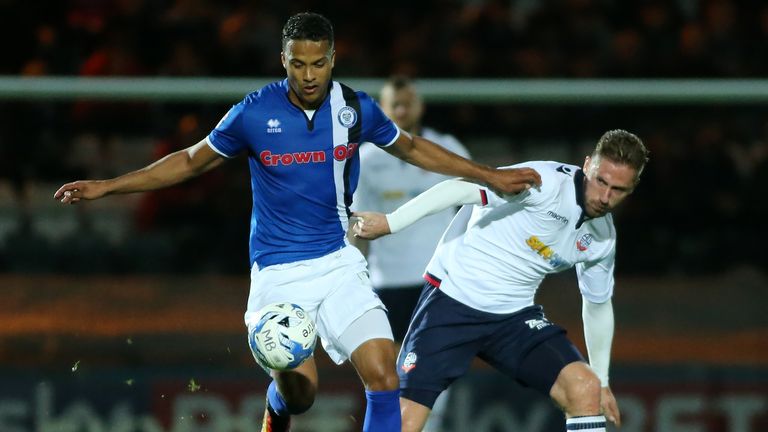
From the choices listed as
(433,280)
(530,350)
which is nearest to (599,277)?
(530,350)

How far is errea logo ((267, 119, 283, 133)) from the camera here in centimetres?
436

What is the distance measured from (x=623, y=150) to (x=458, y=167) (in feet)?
2.00

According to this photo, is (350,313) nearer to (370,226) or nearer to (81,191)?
(370,226)

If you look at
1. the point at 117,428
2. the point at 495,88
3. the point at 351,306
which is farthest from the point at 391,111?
the point at 117,428

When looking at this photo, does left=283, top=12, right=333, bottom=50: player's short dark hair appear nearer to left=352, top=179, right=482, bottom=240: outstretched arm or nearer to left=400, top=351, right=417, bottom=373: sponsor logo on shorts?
left=352, top=179, right=482, bottom=240: outstretched arm

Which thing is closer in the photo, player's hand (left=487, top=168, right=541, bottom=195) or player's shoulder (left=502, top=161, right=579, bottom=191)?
player's hand (left=487, top=168, right=541, bottom=195)

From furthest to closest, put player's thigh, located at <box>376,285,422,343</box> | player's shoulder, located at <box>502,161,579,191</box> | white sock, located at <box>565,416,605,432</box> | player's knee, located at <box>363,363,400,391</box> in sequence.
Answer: player's thigh, located at <box>376,285,422,343</box> → player's shoulder, located at <box>502,161,579,191</box> → white sock, located at <box>565,416,605,432</box> → player's knee, located at <box>363,363,400,391</box>

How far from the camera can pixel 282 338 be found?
420 centimetres

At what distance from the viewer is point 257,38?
813cm

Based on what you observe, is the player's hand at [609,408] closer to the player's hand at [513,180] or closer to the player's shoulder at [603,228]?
the player's shoulder at [603,228]

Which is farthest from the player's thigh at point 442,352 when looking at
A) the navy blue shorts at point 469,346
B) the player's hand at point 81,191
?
the player's hand at point 81,191

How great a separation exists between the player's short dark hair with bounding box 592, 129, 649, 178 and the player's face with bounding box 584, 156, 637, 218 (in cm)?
2

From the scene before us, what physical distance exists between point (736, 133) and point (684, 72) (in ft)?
2.41

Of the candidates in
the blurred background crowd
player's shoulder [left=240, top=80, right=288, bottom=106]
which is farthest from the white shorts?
the blurred background crowd
